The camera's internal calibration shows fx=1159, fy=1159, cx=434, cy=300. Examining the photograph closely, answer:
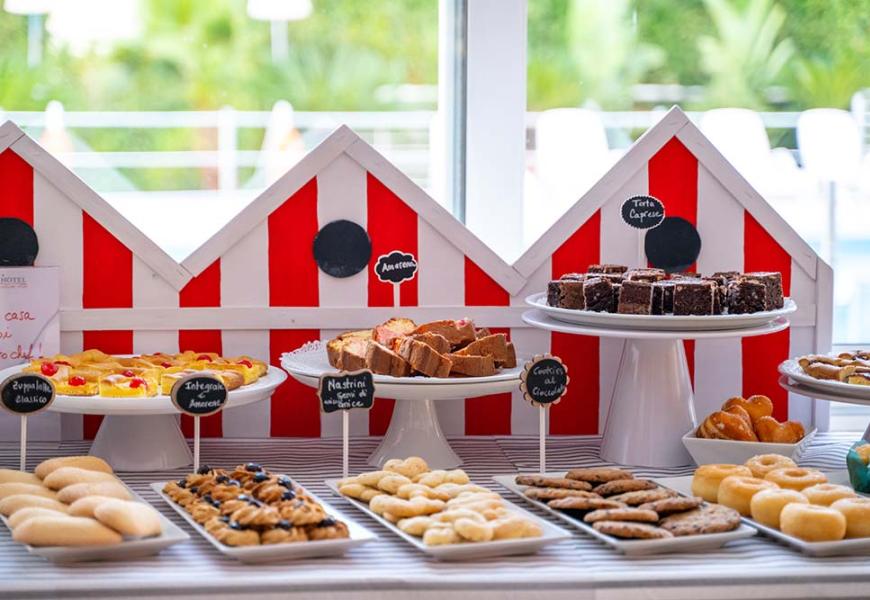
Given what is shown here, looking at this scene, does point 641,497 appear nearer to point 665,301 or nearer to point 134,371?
point 665,301

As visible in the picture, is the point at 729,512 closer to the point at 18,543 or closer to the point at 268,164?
the point at 18,543

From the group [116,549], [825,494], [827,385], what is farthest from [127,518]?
[827,385]

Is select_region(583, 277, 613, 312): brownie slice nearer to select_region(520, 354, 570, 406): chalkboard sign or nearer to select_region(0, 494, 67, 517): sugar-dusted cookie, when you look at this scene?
select_region(520, 354, 570, 406): chalkboard sign

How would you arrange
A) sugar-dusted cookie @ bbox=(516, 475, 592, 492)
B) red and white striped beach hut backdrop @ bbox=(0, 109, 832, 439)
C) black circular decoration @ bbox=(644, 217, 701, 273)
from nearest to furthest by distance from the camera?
sugar-dusted cookie @ bbox=(516, 475, 592, 492)
red and white striped beach hut backdrop @ bbox=(0, 109, 832, 439)
black circular decoration @ bbox=(644, 217, 701, 273)

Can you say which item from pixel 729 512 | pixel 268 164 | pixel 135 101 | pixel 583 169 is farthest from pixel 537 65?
pixel 729 512

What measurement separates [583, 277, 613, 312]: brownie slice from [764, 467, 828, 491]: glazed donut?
17.7 inches

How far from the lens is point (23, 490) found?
5.57 ft

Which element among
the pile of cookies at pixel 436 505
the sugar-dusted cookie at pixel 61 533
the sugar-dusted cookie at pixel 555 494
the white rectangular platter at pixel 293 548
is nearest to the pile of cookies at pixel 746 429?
the sugar-dusted cookie at pixel 555 494

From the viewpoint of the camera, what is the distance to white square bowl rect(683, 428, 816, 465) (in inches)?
79.0

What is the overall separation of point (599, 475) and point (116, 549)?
2.44ft

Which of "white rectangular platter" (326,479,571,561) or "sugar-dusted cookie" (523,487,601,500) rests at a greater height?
"sugar-dusted cookie" (523,487,601,500)

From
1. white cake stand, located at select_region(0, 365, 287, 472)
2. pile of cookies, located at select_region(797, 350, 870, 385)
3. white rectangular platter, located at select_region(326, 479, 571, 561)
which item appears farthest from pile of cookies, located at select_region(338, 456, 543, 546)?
pile of cookies, located at select_region(797, 350, 870, 385)

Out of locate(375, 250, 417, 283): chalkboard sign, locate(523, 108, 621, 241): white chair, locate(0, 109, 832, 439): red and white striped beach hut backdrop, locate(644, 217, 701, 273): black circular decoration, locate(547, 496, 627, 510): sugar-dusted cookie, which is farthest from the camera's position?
locate(523, 108, 621, 241): white chair

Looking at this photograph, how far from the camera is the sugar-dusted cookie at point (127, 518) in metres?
1.51
